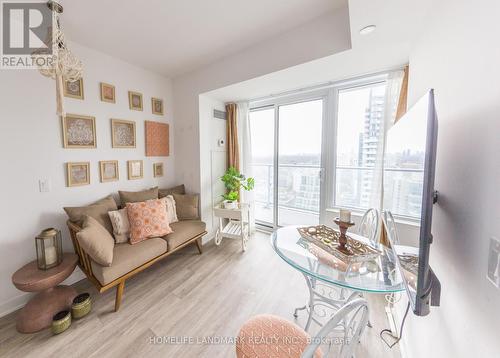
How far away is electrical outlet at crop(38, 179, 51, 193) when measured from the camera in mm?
1857

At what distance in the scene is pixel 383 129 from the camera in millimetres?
2166

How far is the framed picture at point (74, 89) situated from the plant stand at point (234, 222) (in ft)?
7.24

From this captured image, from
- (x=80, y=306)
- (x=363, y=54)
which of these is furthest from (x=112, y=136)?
(x=363, y=54)

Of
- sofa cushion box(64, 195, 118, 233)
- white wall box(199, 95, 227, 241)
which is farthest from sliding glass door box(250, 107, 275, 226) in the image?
sofa cushion box(64, 195, 118, 233)

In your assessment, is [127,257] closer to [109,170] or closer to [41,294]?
[41,294]

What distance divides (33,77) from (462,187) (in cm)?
334

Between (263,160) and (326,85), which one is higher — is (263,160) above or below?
below

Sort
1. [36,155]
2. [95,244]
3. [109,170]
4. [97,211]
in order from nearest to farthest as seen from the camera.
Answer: [95,244] → [36,155] → [97,211] → [109,170]

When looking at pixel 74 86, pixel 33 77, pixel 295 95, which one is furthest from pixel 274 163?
pixel 33 77

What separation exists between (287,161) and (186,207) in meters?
1.82

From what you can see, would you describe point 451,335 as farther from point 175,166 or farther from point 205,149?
point 175,166

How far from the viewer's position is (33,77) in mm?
1796

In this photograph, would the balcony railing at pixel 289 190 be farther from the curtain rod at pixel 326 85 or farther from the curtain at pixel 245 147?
the curtain rod at pixel 326 85

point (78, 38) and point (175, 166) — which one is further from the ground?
point (78, 38)
